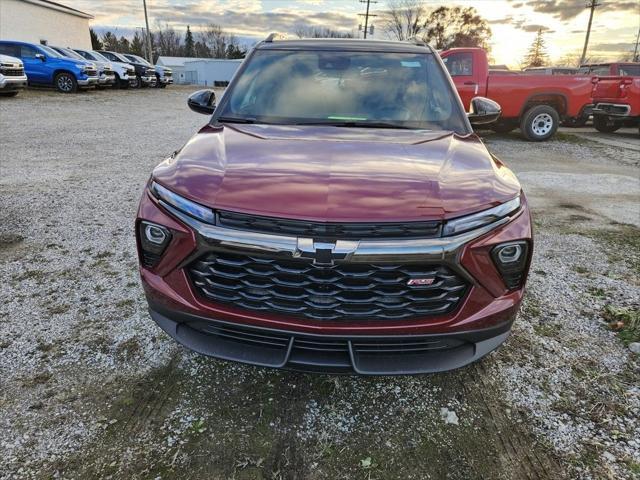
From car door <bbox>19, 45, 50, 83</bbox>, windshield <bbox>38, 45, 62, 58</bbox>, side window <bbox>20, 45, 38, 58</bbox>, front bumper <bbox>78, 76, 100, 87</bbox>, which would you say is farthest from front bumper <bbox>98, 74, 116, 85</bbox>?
side window <bbox>20, 45, 38, 58</bbox>

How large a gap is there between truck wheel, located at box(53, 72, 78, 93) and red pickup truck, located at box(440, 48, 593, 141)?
15824mm

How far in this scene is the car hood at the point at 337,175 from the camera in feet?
6.08

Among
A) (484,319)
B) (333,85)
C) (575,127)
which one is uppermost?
(333,85)

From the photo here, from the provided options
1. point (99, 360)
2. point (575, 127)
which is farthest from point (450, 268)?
point (575, 127)

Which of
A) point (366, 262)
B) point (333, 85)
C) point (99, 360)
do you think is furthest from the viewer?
point (333, 85)

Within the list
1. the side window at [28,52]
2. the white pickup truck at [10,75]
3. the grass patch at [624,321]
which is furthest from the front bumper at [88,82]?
the grass patch at [624,321]

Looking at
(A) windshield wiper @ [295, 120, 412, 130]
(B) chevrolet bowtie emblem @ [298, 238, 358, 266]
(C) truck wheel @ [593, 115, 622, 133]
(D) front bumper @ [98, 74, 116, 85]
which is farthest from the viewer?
(D) front bumper @ [98, 74, 116, 85]

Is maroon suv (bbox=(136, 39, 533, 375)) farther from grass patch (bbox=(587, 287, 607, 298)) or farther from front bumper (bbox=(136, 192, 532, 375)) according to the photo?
grass patch (bbox=(587, 287, 607, 298))

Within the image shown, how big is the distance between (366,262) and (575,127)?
16.1 metres

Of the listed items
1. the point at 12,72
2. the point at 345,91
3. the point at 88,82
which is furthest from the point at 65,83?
the point at 345,91

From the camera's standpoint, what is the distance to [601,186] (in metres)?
7.20

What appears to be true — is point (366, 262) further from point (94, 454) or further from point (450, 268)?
point (94, 454)

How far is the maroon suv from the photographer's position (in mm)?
1818

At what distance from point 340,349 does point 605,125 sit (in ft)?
50.8
